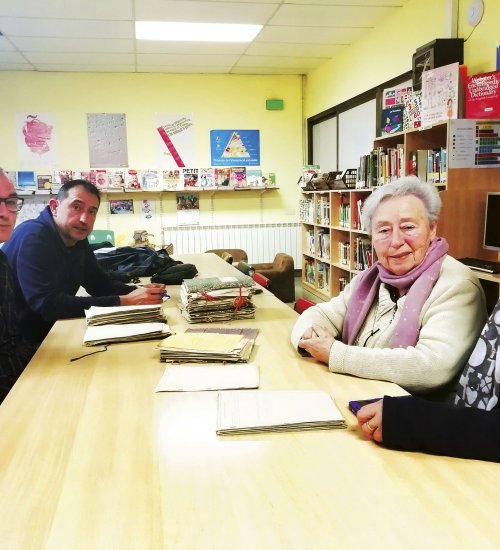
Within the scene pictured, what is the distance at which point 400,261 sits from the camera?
1.78m

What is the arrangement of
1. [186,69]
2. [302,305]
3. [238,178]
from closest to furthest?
1. [302,305]
2. [186,69]
3. [238,178]

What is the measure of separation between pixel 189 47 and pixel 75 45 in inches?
46.1

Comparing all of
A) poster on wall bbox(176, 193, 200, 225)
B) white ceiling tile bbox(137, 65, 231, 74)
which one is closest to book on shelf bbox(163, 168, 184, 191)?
poster on wall bbox(176, 193, 200, 225)

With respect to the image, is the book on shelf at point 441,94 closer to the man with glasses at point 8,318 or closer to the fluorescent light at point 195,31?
the fluorescent light at point 195,31

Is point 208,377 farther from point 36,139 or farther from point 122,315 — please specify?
point 36,139

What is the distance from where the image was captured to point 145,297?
A: 7.98 feet

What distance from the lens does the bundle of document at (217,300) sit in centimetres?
214

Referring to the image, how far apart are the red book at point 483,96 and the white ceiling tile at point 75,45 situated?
11.4 ft

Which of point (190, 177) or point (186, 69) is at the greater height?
point (186, 69)

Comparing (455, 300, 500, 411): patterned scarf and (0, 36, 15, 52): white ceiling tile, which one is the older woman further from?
(0, 36, 15, 52): white ceiling tile

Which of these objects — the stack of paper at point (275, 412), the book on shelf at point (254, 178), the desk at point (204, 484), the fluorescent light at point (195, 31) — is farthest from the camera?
the book on shelf at point (254, 178)

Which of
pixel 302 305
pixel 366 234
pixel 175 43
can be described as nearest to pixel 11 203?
pixel 302 305

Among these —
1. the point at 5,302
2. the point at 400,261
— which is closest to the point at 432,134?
the point at 400,261

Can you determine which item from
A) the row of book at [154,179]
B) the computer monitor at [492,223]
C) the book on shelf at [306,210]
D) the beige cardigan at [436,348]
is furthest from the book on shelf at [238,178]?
the beige cardigan at [436,348]
